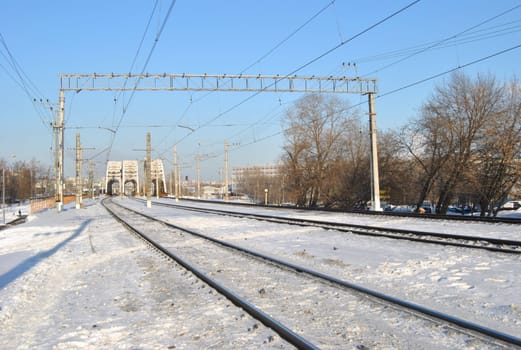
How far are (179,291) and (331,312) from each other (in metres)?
3.21

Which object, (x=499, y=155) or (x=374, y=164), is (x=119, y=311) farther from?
(x=499, y=155)

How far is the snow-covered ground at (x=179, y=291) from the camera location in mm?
6191

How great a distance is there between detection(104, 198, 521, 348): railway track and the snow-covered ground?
1.27 feet

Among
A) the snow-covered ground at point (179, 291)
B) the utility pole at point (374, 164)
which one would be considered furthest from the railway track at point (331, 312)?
the utility pole at point (374, 164)

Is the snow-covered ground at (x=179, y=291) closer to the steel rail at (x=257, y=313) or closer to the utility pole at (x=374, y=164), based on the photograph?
the steel rail at (x=257, y=313)

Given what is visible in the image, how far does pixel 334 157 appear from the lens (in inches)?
2237

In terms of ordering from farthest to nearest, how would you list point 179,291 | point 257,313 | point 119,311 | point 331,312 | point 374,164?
point 374,164 → point 179,291 → point 119,311 → point 331,312 → point 257,313

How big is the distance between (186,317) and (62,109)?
125 feet

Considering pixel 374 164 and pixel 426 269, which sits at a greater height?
pixel 374 164

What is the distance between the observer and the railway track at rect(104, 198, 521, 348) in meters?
5.57

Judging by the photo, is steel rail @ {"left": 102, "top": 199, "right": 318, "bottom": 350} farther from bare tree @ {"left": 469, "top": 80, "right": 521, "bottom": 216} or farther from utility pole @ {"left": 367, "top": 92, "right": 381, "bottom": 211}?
bare tree @ {"left": 469, "top": 80, "right": 521, "bottom": 216}

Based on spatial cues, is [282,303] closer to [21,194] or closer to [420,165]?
[420,165]

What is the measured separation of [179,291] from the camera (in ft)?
29.4

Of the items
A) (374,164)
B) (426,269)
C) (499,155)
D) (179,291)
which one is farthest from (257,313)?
(499,155)
